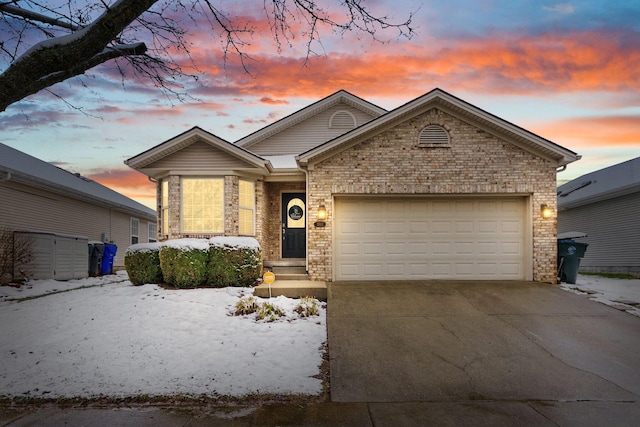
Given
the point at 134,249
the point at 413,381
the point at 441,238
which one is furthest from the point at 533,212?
the point at 134,249

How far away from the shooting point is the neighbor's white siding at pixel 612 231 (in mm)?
16531

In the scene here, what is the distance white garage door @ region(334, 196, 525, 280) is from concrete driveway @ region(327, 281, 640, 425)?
4.37 ft

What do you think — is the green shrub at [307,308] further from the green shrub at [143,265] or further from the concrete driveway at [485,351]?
the green shrub at [143,265]

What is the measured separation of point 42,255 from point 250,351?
10969 millimetres

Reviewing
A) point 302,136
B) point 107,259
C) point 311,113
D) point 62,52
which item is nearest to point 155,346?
point 62,52

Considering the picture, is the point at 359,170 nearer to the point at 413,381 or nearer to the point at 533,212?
the point at 533,212

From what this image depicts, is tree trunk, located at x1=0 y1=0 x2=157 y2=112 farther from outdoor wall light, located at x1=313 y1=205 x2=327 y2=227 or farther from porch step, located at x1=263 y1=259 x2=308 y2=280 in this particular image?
porch step, located at x1=263 y1=259 x2=308 y2=280

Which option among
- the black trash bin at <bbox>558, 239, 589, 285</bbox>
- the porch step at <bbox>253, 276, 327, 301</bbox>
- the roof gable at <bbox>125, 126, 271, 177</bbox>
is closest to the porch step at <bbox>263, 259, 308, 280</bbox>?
the porch step at <bbox>253, 276, 327, 301</bbox>

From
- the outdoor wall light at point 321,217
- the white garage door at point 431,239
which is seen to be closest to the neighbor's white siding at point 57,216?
the outdoor wall light at point 321,217

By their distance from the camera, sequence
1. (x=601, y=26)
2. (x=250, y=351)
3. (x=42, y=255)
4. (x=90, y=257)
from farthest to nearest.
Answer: (x=90, y=257), (x=42, y=255), (x=601, y=26), (x=250, y=351)

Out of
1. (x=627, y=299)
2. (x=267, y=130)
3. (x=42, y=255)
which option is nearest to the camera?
(x=627, y=299)

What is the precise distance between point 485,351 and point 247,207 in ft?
26.6

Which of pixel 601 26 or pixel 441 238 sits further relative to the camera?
pixel 441 238

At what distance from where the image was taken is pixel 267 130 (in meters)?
15.6
